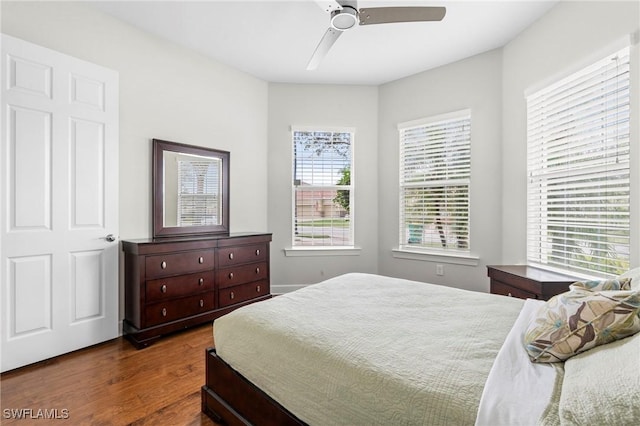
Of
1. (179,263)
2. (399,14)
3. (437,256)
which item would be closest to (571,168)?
(437,256)

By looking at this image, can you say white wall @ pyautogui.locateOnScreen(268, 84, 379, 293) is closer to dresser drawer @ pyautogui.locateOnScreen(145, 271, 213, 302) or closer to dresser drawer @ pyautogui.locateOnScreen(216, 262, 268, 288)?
dresser drawer @ pyautogui.locateOnScreen(216, 262, 268, 288)

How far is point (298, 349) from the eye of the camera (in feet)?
4.23

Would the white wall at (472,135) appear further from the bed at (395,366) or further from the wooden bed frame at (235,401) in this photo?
the wooden bed frame at (235,401)

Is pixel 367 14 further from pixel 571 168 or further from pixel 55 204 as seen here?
pixel 55 204

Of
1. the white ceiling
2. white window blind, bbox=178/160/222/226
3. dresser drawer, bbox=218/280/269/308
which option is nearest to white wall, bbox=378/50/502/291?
the white ceiling

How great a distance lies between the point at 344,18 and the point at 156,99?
2.04m

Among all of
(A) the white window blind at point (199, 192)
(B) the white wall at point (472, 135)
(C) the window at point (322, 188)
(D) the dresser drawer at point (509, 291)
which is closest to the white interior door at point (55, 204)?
(A) the white window blind at point (199, 192)

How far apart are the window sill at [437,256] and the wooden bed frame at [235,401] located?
2.85m

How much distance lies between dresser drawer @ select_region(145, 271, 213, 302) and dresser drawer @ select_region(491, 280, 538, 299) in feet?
8.74

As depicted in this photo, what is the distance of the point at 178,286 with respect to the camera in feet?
9.11

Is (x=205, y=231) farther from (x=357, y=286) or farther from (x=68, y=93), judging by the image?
(x=357, y=286)

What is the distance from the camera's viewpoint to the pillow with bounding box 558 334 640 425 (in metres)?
0.65

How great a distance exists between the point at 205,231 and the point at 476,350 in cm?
289

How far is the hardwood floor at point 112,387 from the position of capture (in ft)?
5.54
